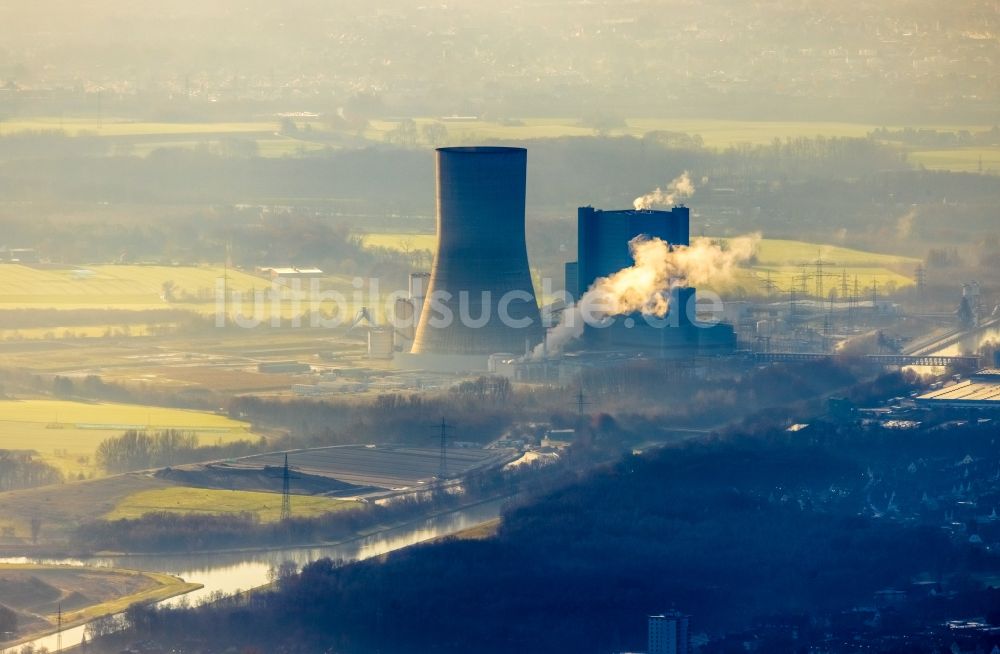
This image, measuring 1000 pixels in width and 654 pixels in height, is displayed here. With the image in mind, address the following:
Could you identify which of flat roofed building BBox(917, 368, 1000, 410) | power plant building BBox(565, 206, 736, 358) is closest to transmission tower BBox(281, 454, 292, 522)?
flat roofed building BBox(917, 368, 1000, 410)

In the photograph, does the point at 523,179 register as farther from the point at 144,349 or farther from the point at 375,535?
the point at 375,535

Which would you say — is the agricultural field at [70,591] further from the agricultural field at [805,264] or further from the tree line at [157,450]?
the agricultural field at [805,264]

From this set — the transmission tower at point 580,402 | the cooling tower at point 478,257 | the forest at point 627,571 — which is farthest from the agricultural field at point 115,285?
the forest at point 627,571

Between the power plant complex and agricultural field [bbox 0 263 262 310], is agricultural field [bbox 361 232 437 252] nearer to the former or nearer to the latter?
agricultural field [bbox 0 263 262 310]

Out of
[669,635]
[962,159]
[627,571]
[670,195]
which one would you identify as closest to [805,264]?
[670,195]

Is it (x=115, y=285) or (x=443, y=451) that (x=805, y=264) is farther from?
(x=443, y=451)
